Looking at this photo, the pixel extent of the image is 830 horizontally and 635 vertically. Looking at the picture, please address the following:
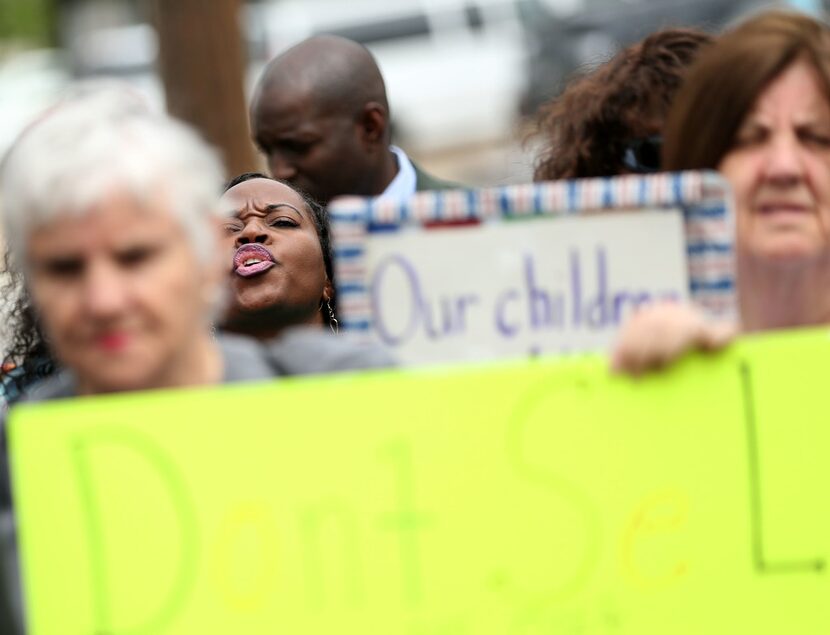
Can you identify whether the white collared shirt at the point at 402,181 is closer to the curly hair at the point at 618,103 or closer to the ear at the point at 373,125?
the ear at the point at 373,125

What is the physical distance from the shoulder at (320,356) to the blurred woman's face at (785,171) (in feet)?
2.09

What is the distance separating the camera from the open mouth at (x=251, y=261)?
3.52 m

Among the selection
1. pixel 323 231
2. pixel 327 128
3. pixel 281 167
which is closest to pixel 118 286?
pixel 323 231

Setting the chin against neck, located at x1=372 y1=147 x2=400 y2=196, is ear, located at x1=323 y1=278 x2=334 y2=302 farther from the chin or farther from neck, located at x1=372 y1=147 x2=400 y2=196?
the chin

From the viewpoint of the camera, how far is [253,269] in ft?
11.5

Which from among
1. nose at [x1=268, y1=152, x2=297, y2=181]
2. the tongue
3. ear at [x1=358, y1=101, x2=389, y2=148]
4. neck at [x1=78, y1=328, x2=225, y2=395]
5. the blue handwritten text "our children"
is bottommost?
neck at [x1=78, y1=328, x2=225, y2=395]

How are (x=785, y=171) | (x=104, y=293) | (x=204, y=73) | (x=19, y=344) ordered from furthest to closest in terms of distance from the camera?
(x=204, y=73) < (x=19, y=344) < (x=785, y=171) < (x=104, y=293)

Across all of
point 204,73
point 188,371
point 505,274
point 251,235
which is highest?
point 204,73

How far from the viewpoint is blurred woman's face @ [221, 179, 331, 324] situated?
138 inches

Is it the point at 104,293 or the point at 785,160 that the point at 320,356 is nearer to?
the point at 104,293

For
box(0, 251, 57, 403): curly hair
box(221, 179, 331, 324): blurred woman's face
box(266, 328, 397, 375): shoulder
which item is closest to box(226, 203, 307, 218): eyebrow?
box(221, 179, 331, 324): blurred woman's face

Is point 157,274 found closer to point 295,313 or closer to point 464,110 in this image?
point 295,313

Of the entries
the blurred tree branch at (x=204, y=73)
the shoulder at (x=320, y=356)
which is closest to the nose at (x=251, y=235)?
the shoulder at (x=320, y=356)

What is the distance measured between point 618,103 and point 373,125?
1120 mm
